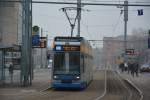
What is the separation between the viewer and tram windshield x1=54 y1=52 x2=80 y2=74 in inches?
1326

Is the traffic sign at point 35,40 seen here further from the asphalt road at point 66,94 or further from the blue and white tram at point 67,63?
the blue and white tram at point 67,63

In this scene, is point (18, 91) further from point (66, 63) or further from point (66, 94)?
point (66, 94)

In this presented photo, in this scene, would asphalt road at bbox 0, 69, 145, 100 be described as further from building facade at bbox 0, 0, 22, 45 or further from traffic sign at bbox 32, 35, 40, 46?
building facade at bbox 0, 0, 22, 45

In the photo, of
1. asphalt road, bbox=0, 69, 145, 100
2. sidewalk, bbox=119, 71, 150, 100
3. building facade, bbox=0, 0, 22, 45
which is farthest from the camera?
building facade, bbox=0, 0, 22, 45

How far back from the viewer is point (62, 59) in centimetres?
3388

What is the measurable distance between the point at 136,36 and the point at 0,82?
80818mm

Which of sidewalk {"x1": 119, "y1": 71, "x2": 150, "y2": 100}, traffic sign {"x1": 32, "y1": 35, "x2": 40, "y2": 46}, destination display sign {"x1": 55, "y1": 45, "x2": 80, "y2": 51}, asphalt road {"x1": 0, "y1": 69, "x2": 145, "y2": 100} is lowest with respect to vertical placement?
sidewalk {"x1": 119, "y1": 71, "x2": 150, "y2": 100}

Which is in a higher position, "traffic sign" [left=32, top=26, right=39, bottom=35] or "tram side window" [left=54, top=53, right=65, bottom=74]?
"traffic sign" [left=32, top=26, right=39, bottom=35]

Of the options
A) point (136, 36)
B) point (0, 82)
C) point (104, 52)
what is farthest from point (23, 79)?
point (104, 52)

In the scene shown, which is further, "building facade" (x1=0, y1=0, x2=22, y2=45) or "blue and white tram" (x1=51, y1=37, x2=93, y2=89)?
"building facade" (x1=0, y1=0, x2=22, y2=45)

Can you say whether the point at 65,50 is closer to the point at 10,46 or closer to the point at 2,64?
the point at 10,46

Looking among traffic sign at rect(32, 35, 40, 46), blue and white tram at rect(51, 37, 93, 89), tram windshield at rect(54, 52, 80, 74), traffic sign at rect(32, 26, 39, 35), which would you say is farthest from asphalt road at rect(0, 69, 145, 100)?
traffic sign at rect(32, 26, 39, 35)

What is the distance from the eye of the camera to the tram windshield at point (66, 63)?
111 ft

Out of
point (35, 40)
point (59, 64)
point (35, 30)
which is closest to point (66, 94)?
point (59, 64)
